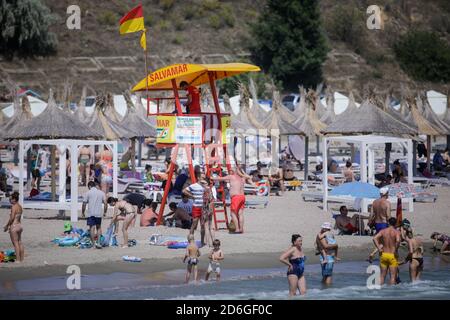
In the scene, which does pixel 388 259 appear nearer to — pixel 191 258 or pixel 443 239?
pixel 191 258

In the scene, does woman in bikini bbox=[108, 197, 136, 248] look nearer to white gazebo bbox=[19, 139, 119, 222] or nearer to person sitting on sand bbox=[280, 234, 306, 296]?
white gazebo bbox=[19, 139, 119, 222]

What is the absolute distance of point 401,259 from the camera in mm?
19266

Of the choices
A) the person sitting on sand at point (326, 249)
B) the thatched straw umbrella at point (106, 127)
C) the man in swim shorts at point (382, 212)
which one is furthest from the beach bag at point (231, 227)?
the thatched straw umbrella at point (106, 127)

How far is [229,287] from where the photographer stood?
1636 cm

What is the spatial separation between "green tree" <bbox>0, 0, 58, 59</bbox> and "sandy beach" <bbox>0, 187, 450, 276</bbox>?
35.8m

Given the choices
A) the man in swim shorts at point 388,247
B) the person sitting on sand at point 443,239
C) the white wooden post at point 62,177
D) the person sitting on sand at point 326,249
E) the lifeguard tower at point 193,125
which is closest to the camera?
the man in swim shorts at point 388,247

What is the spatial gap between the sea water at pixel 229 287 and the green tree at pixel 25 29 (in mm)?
43313

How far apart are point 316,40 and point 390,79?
19.5 feet

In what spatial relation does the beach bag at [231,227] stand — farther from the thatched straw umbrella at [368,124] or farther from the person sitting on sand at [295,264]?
the thatched straw umbrella at [368,124]

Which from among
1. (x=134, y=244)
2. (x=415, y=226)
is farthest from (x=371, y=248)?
(x=134, y=244)

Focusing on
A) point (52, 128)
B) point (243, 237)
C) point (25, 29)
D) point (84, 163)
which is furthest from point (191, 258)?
point (25, 29)

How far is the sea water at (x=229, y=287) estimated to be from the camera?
15523 millimetres

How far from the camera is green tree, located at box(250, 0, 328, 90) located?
2359 inches

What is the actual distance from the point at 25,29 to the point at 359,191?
40277 millimetres
